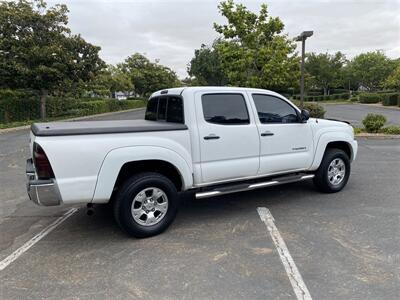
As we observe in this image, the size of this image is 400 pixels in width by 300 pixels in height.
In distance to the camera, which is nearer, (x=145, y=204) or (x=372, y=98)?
(x=145, y=204)

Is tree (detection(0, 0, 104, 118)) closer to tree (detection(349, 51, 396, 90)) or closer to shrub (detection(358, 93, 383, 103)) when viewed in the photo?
shrub (detection(358, 93, 383, 103))

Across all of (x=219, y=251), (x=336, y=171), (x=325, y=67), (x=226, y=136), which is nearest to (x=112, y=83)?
(x=325, y=67)

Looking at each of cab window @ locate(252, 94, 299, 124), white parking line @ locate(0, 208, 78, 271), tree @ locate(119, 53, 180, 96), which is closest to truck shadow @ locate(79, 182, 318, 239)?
white parking line @ locate(0, 208, 78, 271)

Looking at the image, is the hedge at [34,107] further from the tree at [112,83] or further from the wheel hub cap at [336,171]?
the wheel hub cap at [336,171]

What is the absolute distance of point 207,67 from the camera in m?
39.5

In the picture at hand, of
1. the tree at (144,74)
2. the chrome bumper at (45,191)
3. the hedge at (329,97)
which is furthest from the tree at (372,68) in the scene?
the chrome bumper at (45,191)

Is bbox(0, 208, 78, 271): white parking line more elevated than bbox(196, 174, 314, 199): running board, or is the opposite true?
bbox(196, 174, 314, 199): running board

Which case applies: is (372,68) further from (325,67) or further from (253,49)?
(253,49)

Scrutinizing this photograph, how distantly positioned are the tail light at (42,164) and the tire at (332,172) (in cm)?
413

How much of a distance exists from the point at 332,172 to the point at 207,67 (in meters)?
35.3

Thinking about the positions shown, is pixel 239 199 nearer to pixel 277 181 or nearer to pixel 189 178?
pixel 277 181

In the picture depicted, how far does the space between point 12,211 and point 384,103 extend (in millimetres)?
40126

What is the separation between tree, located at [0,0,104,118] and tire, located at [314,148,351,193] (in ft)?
→ 63.0

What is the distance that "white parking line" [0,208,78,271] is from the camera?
3539 millimetres
